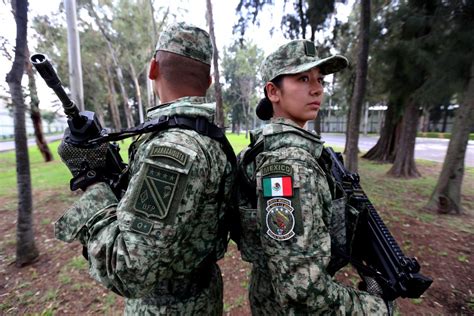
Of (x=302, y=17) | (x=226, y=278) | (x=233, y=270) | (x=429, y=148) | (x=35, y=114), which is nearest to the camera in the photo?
(x=226, y=278)

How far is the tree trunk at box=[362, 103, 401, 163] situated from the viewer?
1215cm

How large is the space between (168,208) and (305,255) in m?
0.55

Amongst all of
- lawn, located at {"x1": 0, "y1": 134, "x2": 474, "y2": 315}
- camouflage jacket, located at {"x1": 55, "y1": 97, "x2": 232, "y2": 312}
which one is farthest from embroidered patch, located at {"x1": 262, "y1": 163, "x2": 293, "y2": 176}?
→ lawn, located at {"x1": 0, "y1": 134, "x2": 474, "y2": 315}

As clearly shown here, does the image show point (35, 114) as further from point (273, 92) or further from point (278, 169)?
point (278, 169)

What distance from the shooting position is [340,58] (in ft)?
4.41

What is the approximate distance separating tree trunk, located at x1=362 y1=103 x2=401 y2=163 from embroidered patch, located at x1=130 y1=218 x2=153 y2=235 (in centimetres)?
1324

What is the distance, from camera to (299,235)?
98cm

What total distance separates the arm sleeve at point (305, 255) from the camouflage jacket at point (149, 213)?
0.29 meters

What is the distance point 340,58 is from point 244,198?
89 cm

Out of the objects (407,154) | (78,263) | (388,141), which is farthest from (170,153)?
(388,141)

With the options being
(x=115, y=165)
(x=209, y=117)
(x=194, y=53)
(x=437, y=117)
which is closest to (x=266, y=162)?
(x=209, y=117)

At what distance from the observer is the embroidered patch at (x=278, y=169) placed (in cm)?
103

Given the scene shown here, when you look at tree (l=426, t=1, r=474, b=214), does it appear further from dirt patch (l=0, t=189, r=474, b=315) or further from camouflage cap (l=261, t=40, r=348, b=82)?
camouflage cap (l=261, t=40, r=348, b=82)

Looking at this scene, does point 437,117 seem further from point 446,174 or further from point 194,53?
point 194,53
